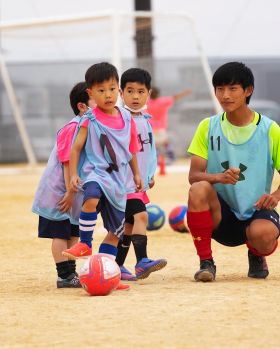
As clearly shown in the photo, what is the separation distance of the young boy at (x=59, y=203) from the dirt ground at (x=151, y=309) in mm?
162

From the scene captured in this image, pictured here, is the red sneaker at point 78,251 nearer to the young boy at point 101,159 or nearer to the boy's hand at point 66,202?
the young boy at point 101,159

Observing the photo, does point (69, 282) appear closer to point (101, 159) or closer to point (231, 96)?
point (101, 159)

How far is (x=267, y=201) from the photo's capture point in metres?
6.90

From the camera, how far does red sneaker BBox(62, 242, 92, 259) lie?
656cm

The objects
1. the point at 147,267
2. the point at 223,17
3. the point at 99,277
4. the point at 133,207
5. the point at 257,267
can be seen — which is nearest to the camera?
the point at 99,277

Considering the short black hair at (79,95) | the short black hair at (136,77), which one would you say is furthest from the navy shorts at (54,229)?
the short black hair at (136,77)

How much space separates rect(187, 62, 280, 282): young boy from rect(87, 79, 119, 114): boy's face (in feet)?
2.15

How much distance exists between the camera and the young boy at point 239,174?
22.8 ft

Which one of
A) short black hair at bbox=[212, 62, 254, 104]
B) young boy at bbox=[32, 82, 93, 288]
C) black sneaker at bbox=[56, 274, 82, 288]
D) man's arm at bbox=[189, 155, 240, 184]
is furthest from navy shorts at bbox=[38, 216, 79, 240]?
short black hair at bbox=[212, 62, 254, 104]

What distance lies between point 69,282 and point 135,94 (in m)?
1.40

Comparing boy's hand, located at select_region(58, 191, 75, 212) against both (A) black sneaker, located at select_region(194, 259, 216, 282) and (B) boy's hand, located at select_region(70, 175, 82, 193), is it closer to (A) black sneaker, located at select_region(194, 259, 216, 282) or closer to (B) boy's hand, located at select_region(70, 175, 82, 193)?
(B) boy's hand, located at select_region(70, 175, 82, 193)

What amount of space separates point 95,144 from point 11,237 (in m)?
3.76

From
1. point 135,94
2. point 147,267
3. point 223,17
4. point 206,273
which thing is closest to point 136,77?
point 135,94

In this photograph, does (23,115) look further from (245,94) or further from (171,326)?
(171,326)
